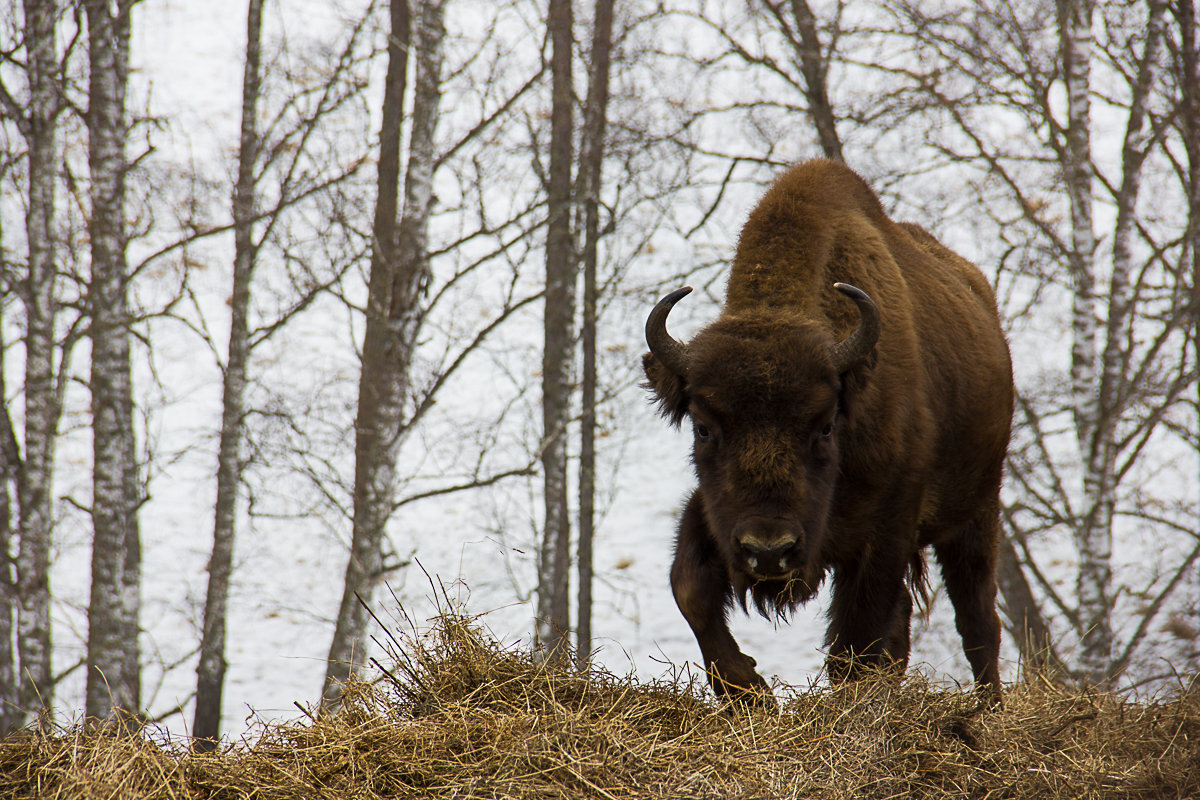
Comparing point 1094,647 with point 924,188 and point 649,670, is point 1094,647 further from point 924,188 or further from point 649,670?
point 924,188

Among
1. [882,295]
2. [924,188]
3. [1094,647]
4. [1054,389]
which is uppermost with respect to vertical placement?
[924,188]

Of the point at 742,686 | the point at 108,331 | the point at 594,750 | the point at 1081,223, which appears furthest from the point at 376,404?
the point at 1081,223

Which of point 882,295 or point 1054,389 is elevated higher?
point 1054,389

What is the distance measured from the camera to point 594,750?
3.16m

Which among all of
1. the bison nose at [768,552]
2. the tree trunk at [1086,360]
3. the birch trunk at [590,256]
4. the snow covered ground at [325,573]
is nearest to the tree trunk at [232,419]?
the snow covered ground at [325,573]

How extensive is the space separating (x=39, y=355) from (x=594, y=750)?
29.2ft

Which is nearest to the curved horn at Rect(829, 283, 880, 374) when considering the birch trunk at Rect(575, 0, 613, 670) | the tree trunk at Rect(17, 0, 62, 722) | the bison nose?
the bison nose

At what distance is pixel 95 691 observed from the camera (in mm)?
9641

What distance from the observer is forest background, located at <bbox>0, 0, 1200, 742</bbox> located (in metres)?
Answer: 9.01

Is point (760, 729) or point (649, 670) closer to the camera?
point (760, 729)

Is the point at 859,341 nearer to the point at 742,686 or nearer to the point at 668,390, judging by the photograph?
the point at 668,390

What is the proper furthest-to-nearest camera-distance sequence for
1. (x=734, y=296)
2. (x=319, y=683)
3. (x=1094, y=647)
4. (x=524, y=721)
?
(x=319, y=683) < (x=1094, y=647) < (x=734, y=296) < (x=524, y=721)

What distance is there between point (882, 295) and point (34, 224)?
27.9 ft

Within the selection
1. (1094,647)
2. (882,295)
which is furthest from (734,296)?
(1094,647)
